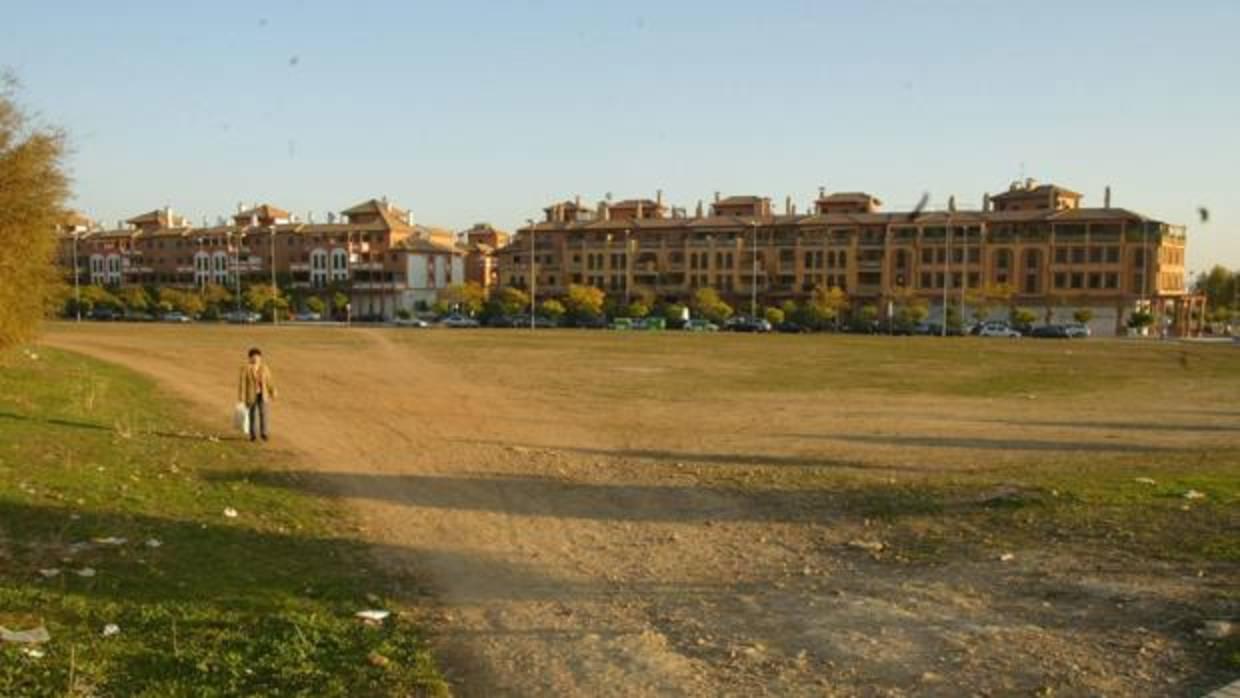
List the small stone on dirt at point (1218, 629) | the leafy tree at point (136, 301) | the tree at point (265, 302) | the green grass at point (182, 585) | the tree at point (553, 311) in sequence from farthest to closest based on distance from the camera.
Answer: the leafy tree at point (136, 301)
the tree at point (265, 302)
the tree at point (553, 311)
the small stone on dirt at point (1218, 629)
the green grass at point (182, 585)

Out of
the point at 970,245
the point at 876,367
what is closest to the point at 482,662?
the point at 876,367

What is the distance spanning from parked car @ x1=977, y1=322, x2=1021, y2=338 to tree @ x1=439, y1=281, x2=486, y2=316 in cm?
5317

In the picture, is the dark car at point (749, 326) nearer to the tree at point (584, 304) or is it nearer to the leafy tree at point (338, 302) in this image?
the tree at point (584, 304)

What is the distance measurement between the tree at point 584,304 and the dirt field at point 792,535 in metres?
82.1

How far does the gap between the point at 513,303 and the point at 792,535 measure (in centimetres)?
10385

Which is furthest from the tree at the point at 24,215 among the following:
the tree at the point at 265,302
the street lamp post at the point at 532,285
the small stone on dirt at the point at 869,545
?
the tree at the point at 265,302

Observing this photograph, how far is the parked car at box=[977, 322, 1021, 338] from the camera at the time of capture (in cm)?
8930

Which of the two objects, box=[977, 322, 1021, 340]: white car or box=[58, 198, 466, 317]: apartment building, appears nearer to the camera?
box=[977, 322, 1021, 340]: white car

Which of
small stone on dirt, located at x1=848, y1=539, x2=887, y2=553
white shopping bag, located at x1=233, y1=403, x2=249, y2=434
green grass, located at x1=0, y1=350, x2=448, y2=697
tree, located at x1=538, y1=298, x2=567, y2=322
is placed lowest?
tree, located at x1=538, y1=298, x2=567, y2=322

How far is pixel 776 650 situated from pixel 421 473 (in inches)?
371

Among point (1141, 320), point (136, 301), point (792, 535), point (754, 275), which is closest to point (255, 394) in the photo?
point (792, 535)

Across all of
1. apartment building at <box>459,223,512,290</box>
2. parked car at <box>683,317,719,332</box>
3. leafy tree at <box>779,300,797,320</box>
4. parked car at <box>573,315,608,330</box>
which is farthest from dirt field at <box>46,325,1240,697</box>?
apartment building at <box>459,223,512,290</box>

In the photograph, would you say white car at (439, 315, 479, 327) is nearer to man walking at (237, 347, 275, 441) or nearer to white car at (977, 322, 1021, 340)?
white car at (977, 322, 1021, 340)

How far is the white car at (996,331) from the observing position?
8934 centimetres
